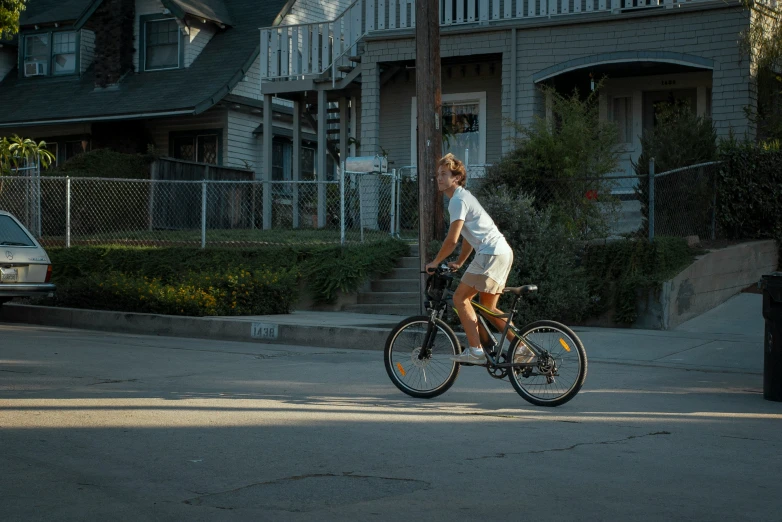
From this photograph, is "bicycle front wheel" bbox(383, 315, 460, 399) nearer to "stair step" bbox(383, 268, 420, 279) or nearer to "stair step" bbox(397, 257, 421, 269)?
"stair step" bbox(383, 268, 420, 279)

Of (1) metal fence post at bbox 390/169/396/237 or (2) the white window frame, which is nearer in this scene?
(1) metal fence post at bbox 390/169/396/237

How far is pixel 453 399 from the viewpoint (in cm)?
829

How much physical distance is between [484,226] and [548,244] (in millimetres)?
5435

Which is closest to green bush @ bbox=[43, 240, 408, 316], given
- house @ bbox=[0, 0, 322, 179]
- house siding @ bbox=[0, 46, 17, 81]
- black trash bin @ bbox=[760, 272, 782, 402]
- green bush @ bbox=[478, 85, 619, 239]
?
green bush @ bbox=[478, 85, 619, 239]

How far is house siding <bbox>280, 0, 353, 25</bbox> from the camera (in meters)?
27.8

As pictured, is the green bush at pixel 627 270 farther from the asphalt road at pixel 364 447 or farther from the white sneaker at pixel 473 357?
the white sneaker at pixel 473 357

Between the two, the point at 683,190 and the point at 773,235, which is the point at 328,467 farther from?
the point at 773,235

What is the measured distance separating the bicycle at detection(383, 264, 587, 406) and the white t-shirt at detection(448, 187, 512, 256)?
324 millimetres

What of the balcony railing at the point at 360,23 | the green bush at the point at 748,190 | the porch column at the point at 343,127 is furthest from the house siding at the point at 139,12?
the green bush at the point at 748,190

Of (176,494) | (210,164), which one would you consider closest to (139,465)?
(176,494)

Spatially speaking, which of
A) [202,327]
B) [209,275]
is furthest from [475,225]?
[209,275]

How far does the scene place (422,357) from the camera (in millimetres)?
8320

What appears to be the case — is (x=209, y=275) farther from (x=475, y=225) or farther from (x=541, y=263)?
(x=475, y=225)

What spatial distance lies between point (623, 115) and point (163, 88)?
1214 centimetres
